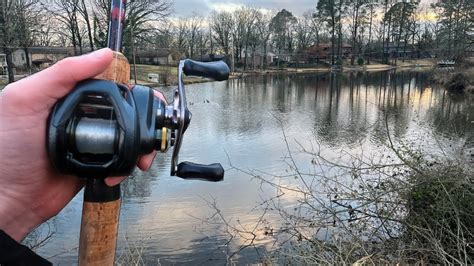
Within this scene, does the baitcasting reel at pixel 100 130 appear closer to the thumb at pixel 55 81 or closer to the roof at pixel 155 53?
the thumb at pixel 55 81

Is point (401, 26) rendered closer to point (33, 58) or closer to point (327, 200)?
point (33, 58)

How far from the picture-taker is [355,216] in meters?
6.77

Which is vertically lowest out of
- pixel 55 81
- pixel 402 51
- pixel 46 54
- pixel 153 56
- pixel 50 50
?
pixel 55 81

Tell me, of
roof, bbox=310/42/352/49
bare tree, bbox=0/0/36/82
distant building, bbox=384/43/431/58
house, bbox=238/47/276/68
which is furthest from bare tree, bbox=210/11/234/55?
bare tree, bbox=0/0/36/82

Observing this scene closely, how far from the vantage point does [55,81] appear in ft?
3.38

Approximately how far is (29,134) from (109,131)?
0.66ft

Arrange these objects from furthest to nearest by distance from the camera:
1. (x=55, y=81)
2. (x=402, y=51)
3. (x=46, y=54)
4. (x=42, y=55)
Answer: (x=402, y=51) → (x=42, y=55) → (x=46, y=54) → (x=55, y=81)

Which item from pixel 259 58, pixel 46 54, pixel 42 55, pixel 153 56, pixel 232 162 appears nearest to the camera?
pixel 232 162

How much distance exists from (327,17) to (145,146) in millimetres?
72411

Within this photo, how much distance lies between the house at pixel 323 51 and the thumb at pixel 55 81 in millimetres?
71418

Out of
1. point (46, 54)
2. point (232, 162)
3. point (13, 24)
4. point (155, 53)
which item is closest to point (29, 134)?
point (232, 162)

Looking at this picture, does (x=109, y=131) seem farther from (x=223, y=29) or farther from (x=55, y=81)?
(x=223, y=29)

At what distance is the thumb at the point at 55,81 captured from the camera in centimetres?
102

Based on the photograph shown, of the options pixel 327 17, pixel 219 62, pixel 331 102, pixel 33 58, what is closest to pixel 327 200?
pixel 219 62
